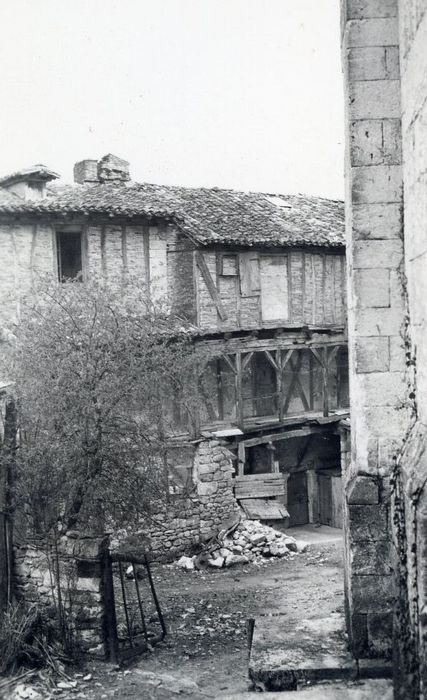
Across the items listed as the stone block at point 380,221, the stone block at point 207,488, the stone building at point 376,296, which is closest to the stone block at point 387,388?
the stone building at point 376,296

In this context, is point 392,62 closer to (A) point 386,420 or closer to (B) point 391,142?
(B) point 391,142

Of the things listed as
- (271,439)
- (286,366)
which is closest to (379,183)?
(271,439)

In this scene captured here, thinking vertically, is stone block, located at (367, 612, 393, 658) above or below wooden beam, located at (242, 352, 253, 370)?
below

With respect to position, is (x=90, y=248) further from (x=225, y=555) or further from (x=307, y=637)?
(x=307, y=637)

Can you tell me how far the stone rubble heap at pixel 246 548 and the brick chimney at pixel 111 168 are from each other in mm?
9131

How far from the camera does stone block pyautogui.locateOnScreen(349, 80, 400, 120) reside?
17.5ft

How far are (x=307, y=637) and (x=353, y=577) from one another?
3.01 ft

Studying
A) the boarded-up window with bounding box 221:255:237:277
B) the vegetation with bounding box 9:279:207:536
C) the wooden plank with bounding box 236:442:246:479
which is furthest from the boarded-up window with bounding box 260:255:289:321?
the vegetation with bounding box 9:279:207:536

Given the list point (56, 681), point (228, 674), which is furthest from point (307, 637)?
point (56, 681)

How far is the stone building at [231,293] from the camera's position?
1548cm

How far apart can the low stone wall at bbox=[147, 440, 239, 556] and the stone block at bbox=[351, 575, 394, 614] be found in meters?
9.44

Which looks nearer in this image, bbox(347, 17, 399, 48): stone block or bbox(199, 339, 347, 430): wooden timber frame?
bbox(347, 17, 399, 48): stone block

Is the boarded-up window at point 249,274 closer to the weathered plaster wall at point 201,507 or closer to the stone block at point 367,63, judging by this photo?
the weathered plaster wall at point 201,507

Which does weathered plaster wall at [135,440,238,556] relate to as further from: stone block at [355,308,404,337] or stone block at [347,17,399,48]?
stone block at [347,17,399,48]
